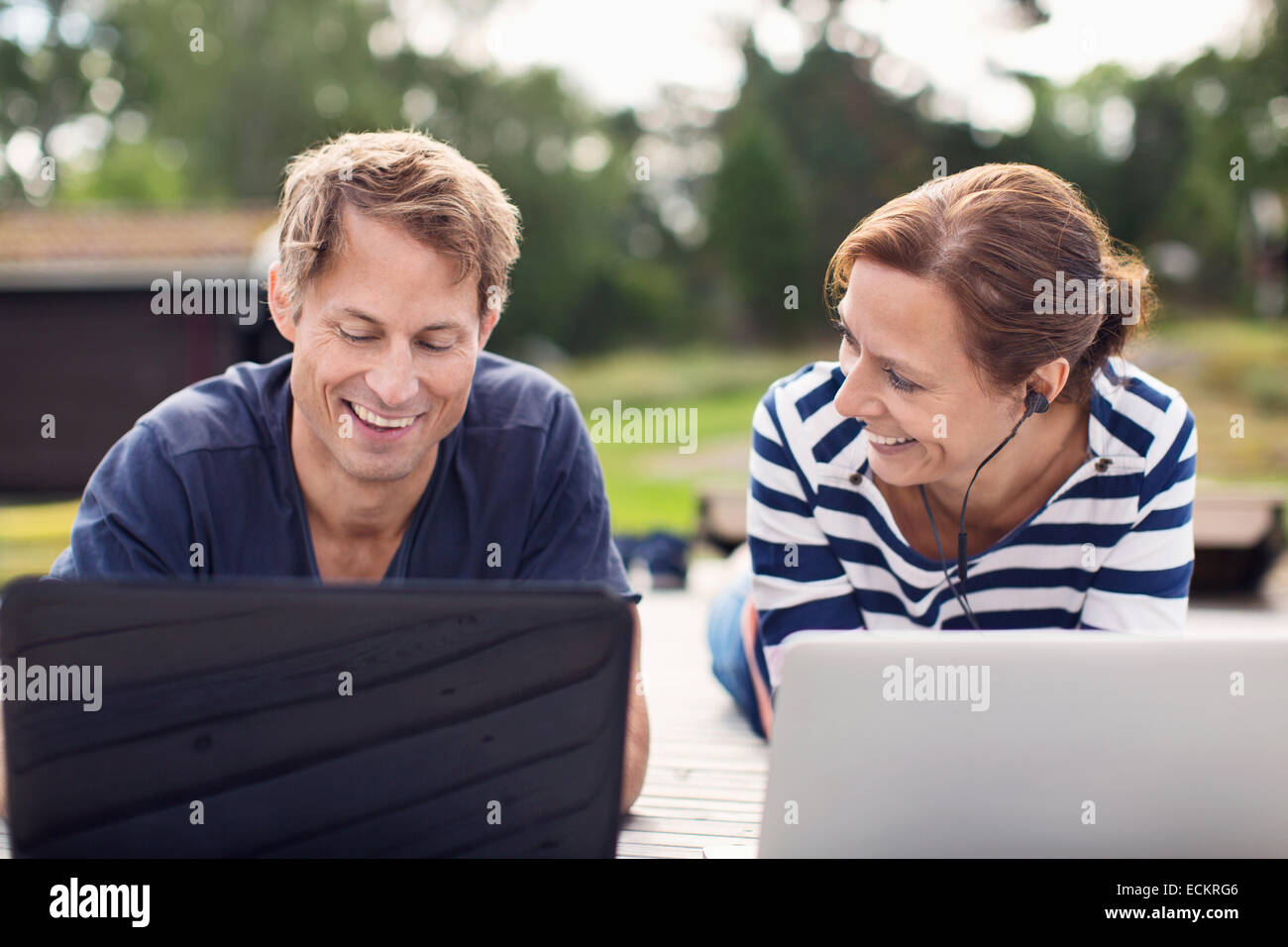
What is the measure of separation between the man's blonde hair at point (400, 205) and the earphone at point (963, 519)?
83 cm

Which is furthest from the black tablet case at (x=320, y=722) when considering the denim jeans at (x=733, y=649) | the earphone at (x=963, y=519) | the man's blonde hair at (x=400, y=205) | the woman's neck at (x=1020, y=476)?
the denim jeans at (x=733, y=649)

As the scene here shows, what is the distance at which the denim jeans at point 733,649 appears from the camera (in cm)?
246

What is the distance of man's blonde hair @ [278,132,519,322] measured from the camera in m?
1.59

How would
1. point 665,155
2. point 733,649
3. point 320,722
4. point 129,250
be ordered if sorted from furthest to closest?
point 665,155 → point 129,250 → point 733,649 → point 320,722

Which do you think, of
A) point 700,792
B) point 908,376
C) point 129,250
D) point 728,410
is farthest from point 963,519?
point 728,410

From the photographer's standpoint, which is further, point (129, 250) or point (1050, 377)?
point (129, 250)

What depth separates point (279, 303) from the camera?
1.74 meters

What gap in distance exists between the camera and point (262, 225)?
1105cm

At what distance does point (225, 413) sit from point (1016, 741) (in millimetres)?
1357

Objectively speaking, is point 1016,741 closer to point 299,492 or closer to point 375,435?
point 375,435

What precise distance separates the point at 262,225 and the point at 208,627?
1106cm

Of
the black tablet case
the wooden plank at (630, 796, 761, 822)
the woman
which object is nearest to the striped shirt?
the woman
